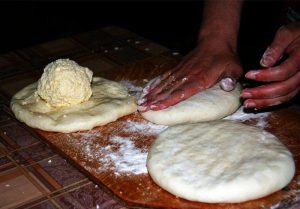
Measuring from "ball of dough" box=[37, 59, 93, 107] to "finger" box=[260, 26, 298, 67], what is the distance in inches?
34.2

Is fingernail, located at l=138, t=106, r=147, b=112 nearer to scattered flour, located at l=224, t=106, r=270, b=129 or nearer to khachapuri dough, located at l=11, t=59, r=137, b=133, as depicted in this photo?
khachapuri dough, located at l=11, t=59, r=137, b=133

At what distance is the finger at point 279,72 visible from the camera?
1846 mm

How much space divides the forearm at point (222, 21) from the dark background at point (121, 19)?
2.65m

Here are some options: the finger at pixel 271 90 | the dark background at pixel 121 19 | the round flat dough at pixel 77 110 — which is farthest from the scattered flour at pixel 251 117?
the dark background at pixel 121 19

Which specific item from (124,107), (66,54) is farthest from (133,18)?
(124,107)

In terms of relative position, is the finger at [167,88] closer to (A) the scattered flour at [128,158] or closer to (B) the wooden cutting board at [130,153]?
(B) the wooden cutting board at [130,153]

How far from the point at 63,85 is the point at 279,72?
0.99 m

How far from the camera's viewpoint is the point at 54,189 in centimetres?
177

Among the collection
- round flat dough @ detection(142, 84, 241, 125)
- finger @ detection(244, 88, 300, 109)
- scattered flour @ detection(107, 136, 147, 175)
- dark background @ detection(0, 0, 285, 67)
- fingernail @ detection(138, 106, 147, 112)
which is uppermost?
finger @ detection(244, 88, 300, 109)

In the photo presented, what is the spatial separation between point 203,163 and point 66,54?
158 centimetres

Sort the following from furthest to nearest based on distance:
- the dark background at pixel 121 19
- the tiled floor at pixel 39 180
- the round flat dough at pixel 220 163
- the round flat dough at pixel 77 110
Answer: the dark background at pixel 121 19 → the round flat dough at pixel 77 110 → the tiled floor at pixel 39 180 → the round flat dough at pixel 220 163

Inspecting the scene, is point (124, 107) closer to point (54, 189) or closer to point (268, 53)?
point (54, 189)

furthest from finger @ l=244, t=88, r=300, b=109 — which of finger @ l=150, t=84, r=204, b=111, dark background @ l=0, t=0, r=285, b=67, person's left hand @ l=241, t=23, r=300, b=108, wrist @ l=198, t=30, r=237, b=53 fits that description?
dark background @ l=0, t=0, r=285, b=67

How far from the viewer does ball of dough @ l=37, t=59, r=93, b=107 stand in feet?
7.08
